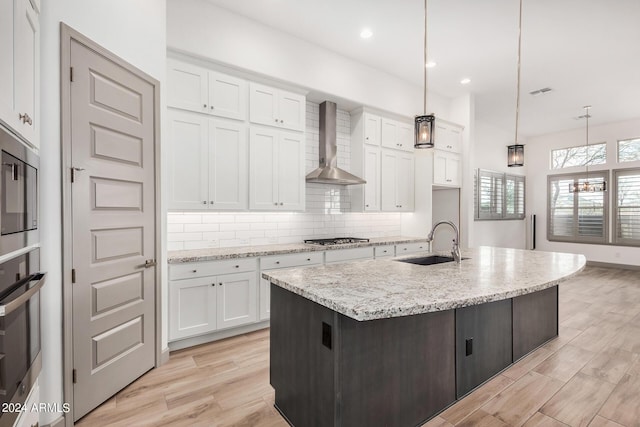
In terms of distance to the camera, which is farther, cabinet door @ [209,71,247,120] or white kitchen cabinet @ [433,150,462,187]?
white kitchen cabinet @ [433,150,462,187]

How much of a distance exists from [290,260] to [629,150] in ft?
27.6

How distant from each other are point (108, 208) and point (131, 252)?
374mm

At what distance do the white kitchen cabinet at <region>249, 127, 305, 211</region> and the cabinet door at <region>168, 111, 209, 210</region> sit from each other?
521mm

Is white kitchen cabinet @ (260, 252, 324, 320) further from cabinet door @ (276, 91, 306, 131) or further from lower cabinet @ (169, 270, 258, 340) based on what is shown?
cabinet door @ (276, 91, 306, 131)

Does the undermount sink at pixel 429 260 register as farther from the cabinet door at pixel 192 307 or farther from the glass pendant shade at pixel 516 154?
the cabinet door at pixel 192 307

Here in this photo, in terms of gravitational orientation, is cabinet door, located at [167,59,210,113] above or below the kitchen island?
above

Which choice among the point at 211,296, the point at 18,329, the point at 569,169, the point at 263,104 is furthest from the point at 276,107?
the point at 569,169

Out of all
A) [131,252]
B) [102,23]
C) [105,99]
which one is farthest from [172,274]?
[102,23]

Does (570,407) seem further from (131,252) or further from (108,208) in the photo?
(108,208)

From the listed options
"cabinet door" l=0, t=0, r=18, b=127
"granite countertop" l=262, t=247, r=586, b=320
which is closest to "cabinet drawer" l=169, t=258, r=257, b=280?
"granite countertop" l=262, t=247, r=586, b=320

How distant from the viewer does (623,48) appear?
4082mm

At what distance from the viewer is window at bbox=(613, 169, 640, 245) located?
7039 millimetres

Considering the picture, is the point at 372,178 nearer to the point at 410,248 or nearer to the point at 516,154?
the point at 410,248

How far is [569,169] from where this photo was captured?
8.06 metres
